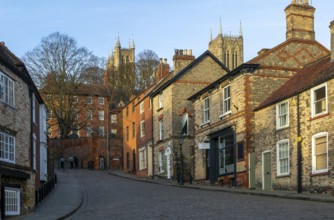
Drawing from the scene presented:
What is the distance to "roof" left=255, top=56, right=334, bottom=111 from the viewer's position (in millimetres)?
23625

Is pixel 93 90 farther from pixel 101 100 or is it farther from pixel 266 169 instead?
pixel 266 169

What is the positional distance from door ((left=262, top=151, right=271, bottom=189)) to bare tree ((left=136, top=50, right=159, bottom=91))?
198 ft

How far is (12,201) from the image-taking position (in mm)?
18688

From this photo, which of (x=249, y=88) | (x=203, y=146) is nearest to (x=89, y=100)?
(x=203, y=146)

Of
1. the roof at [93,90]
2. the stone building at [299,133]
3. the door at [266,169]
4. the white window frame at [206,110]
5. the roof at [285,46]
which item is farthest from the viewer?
the roof at [93,90]

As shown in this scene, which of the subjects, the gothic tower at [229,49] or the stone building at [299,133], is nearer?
the stone building at [299,133]

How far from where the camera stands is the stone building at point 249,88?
29516 mm

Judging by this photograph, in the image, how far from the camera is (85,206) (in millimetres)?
22047

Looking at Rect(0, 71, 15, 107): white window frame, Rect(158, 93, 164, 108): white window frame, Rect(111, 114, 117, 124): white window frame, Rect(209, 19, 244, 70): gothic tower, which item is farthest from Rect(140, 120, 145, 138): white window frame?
Rect(209, 19, 244, 70): gothic tower

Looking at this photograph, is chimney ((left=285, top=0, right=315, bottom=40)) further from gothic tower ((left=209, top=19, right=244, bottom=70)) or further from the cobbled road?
gothic tower ((left=209, top=19, right=244, bottom=70))

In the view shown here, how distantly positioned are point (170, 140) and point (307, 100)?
18.6 metres

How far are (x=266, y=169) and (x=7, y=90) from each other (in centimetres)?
1465

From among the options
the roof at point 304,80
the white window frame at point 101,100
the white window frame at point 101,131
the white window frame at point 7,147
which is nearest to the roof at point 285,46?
the roof at point 304,80

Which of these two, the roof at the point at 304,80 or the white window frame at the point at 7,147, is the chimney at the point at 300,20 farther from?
the white window frame at the point at 7,147
